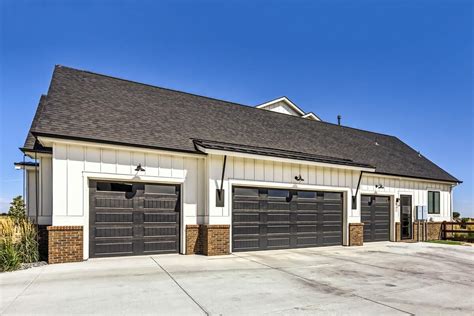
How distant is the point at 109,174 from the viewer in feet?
34.6

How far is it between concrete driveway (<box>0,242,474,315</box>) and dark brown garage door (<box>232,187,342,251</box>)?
190 cm

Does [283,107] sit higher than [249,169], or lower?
higher

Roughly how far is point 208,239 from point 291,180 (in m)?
4.50

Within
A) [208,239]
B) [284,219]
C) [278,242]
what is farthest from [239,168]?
[278,242]

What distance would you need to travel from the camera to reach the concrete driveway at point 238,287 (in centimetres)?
577

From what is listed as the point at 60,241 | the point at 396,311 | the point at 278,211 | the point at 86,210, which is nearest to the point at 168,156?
the point at 86,210

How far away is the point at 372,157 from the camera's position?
1902 centimetres

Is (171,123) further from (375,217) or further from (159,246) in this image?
(375,217)

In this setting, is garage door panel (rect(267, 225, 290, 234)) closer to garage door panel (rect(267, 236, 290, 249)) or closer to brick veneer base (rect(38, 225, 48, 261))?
garage door panel (rect(267, 236, 290, 249))

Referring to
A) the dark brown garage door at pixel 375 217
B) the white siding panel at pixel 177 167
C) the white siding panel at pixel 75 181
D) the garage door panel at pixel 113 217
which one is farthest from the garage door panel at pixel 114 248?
the dark brown garage door at pixel 375 217

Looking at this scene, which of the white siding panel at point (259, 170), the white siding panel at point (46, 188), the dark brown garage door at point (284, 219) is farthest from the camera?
the white siding panel at point (259, 170)

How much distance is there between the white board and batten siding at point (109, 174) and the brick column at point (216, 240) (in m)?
0.66

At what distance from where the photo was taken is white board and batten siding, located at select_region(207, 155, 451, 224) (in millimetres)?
12086

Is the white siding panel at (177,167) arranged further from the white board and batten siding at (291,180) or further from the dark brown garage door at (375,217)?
the dark brown garage door at (375,217)
